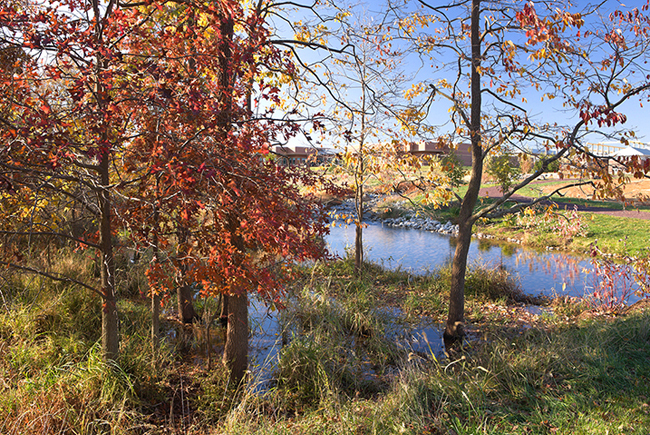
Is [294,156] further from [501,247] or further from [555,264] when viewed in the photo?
[501,247]

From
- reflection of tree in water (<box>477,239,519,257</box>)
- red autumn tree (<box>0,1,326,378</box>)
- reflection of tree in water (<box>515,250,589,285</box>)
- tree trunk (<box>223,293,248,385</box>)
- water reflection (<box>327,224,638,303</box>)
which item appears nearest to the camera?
red autumn tree (<box>0,1,326,378</box>)

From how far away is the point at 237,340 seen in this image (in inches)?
203

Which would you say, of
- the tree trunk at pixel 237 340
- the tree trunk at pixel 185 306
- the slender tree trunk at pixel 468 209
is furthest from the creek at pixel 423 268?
the tree trunk at pixel 185 306

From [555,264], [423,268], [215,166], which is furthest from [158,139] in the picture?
[555,264]

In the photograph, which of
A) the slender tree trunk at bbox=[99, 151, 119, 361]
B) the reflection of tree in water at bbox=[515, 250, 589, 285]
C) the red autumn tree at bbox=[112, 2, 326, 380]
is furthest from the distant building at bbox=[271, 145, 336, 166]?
the reflection of tree in water at bbox=[515, 250, 589, 285]

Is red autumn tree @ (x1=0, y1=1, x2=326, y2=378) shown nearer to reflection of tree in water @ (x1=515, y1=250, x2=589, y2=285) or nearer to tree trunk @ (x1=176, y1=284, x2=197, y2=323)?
tree trunk @ (x1=176, y1=284, x2=197, y2=323)

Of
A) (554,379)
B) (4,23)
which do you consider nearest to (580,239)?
(554,379)

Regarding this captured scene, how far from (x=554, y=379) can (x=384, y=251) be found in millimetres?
9968

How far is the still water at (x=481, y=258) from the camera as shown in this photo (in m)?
10.1

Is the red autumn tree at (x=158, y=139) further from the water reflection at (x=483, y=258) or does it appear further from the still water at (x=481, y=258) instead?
the water reflection at (x=483, y=258)

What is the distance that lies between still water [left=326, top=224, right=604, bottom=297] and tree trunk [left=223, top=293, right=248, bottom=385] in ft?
16.0

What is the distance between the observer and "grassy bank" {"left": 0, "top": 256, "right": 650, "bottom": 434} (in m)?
3.68

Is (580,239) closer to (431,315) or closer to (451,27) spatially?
(431,315)

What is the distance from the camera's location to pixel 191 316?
693 cm
